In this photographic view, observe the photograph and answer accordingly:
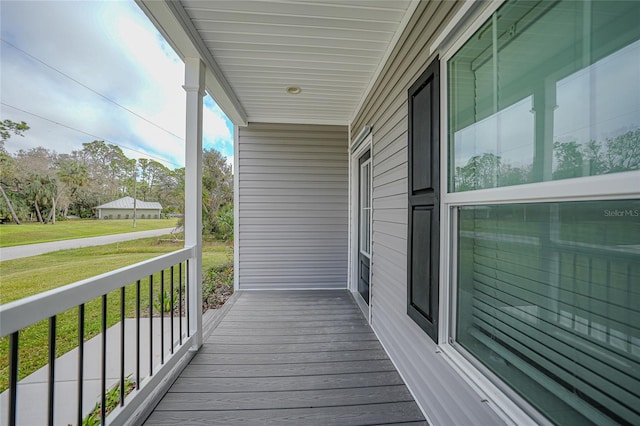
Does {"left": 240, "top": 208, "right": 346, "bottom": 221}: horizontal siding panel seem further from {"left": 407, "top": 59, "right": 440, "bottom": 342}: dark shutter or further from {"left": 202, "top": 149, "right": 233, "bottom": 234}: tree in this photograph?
{"left": 407, "top": 59, "right": 440, "bottom": 342}: dark shutter

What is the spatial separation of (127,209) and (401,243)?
2354 mm

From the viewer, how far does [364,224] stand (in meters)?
3.64

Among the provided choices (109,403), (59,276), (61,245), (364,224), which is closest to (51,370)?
(59,276)

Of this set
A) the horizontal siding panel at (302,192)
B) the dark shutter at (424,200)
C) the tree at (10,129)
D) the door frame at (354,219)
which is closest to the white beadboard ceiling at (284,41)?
the dark shutter at (424,200)

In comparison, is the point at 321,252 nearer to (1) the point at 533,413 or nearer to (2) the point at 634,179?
(1) the point at 533,413

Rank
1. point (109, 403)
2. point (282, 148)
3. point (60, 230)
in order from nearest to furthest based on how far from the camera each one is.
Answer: point (60, 230) → point (109, 403) → point (282, 148)

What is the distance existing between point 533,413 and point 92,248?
250 cm

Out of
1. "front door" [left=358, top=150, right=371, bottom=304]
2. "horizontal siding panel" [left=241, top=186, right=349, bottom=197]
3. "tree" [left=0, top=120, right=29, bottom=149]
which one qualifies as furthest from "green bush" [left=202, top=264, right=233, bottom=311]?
"tree" [left=0, top=120, right=29, bottom=149]

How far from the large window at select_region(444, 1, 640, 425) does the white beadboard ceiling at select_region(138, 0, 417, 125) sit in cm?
111

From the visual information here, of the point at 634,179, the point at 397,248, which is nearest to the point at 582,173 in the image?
the point at 634,179

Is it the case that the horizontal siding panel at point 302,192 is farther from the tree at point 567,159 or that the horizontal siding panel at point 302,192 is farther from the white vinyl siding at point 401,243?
the tree at point 567,159

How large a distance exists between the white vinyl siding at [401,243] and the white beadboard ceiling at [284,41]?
0.22m

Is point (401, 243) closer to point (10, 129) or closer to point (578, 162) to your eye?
point (578, 162)

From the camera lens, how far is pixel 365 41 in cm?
223
